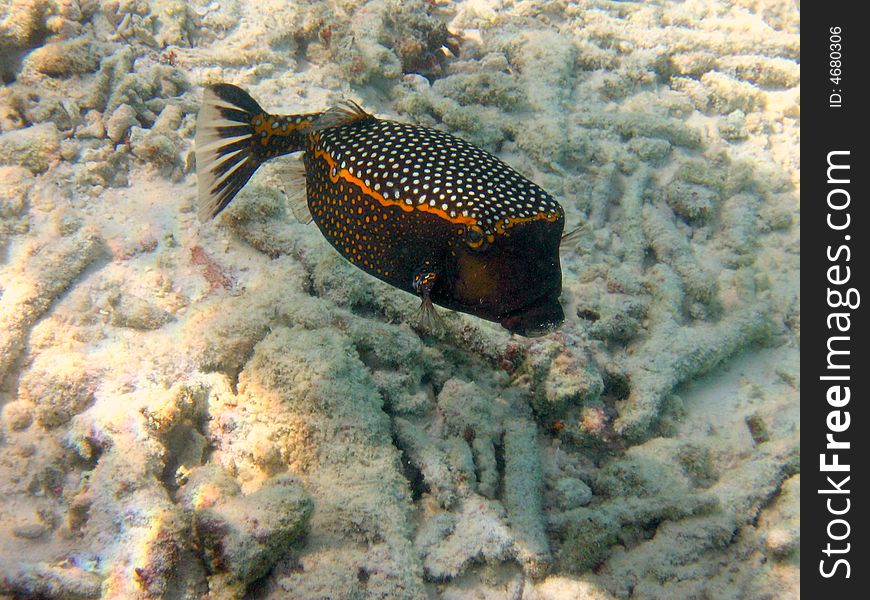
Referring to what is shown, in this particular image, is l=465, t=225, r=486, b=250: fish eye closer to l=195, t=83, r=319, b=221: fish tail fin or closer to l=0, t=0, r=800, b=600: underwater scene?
l=0, t=0, r=800, b=600: underwater scene

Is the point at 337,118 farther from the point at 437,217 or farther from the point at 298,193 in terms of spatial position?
the point at 437,217

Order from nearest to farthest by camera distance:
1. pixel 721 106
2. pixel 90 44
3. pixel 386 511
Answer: pixel 386 511
pixel 90 44
pixel 721 106

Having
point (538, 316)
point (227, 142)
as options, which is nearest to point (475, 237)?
point (538, 316)

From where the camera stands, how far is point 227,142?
348 centimetres

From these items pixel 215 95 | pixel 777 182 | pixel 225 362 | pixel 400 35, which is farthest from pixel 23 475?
pixel 777 182

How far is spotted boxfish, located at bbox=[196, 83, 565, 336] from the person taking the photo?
252 cm

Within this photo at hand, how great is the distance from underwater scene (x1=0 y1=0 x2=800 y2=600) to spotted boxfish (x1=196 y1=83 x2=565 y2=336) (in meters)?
0.02

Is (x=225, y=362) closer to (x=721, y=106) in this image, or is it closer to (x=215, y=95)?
(x=215, y=95)

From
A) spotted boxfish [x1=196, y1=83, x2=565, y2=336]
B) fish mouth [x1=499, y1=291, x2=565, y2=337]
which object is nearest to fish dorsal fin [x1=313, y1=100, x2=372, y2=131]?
spotted boxfish [x1=196, y1=83, x2=565, y2=336]

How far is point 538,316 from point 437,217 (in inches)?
27.4

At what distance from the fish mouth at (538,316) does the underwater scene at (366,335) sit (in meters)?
0.01

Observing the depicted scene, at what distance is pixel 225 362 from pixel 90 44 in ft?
12.3

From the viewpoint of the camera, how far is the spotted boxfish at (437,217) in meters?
2.52

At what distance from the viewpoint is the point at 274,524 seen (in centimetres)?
253
